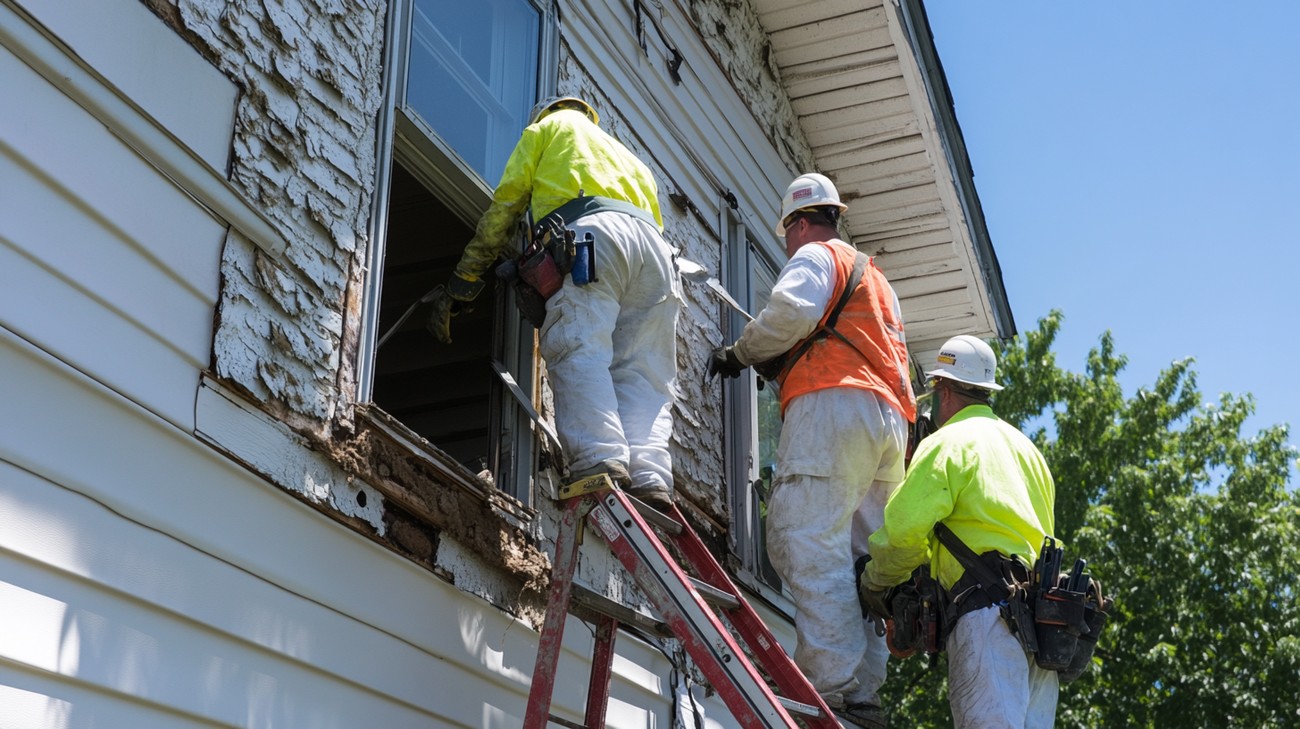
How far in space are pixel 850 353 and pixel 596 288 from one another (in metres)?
1.32

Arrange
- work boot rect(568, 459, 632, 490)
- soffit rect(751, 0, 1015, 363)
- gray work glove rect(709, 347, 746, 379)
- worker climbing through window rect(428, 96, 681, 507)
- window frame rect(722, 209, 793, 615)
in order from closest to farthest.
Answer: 1. work boot rect(568, 459, 632, 490)
2. worker climbing through window rect(428, 96, 681, 507)
3. gray work glove rect(709, 347, 746, 379)
4. window frame rect(722, 209, 793, 615)
5. soffit rect(751, 0, 1015, 363)

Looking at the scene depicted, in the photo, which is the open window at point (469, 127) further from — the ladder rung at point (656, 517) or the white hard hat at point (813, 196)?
the white hard hat at point (813, 196)

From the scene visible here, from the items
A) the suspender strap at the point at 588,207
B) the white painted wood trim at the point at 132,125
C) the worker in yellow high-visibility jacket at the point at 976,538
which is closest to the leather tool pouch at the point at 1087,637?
the worker in yellow high-visibility jacket at the point at 976,538

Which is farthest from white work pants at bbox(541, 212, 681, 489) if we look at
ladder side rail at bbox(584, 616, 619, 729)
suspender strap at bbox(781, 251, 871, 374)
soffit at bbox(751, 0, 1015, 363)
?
soffit at bbox(751, 0, 1015, 363)

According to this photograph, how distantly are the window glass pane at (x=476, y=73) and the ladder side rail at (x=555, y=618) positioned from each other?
1.49 metres

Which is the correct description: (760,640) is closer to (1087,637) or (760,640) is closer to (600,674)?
(600,674)

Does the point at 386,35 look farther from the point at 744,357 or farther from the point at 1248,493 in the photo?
the point at 1248,493

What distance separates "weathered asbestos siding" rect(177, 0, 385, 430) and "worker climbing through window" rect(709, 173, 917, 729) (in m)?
1.96

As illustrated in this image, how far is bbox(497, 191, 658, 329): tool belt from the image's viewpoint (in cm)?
451

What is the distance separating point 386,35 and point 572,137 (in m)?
0.74

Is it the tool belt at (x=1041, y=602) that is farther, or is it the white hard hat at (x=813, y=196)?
the white hard hat at (x=813, y=196)

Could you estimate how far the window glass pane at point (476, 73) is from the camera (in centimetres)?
477

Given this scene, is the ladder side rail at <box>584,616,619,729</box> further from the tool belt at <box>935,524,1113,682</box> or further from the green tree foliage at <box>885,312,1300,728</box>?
the green tree foliage at <box>885,312,1300,728</box>

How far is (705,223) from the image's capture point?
724cm
